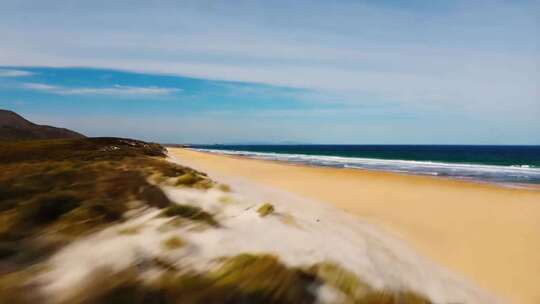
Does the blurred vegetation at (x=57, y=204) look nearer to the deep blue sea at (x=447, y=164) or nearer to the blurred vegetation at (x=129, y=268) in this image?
the blurred vegetation at (x=129, y=268)

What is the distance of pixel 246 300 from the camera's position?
9.81 feet

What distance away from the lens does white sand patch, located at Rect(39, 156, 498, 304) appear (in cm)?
334

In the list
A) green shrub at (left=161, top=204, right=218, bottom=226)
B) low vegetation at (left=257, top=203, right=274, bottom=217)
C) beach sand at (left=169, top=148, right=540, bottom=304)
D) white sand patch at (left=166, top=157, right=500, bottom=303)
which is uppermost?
green shrub at (left=161, top=204, right=218, bottom=226)

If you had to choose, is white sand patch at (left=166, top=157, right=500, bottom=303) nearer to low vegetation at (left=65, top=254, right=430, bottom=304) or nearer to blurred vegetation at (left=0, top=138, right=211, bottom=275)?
low vegetation at (left=65, top=254, right=430, bottom=304)

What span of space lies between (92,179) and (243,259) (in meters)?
3.94

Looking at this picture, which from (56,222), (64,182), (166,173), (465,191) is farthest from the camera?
(465,191)

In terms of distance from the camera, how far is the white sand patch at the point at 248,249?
10.9 feet

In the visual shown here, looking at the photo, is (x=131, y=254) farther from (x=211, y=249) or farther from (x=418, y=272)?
(x=418, y=272)

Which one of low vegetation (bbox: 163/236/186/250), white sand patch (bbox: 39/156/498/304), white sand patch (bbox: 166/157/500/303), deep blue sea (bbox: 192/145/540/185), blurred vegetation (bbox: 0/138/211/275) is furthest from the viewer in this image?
deep blue sea (bbox: 192/145/540/185)

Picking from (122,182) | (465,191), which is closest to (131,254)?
(122,182)

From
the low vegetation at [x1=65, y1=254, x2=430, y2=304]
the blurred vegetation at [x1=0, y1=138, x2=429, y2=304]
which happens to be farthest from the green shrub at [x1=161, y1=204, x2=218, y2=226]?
the low vegetation at [x1=65, y1=254, x2=430, y2=304]

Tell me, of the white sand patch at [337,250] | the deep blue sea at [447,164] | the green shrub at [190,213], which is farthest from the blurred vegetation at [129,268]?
the deep blue sea at [447,164]

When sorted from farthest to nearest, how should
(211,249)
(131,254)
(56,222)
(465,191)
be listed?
(465,191) < (56,222) < (211,249) < (131,254)

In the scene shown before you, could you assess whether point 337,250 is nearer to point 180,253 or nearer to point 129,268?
point 180,253
